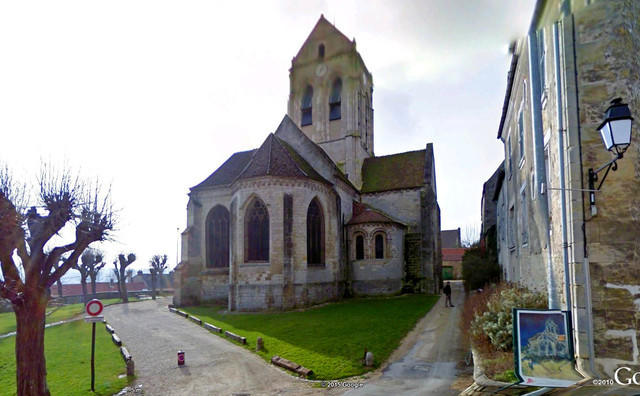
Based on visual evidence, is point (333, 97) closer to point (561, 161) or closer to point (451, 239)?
point (561, 161)

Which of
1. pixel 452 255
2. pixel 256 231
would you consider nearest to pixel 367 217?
pixel 256 231

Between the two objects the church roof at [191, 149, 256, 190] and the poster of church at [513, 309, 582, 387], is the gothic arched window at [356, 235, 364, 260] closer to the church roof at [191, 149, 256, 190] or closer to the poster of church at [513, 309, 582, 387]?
the church roof at [191, 149, 256, 190]

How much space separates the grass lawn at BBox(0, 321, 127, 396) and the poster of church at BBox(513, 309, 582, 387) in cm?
872

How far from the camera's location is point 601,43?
270 inches

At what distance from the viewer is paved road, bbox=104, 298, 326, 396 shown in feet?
29.2

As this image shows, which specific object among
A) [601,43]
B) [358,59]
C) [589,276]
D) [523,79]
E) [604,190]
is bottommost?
[589,276]

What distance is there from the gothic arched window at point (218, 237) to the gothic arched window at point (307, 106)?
11970 millimetres

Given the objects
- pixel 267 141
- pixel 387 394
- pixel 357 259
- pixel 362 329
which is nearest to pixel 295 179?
Answer: pixel 267 141

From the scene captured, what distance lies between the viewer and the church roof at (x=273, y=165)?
2170cm

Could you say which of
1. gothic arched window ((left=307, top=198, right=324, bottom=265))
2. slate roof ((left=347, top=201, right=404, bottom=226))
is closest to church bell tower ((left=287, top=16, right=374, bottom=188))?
slate roof ((left=347, top=201, right=404, bottom=226))

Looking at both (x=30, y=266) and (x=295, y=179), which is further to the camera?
(x=295, y=179)

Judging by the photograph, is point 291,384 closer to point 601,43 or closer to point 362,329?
point 362,329

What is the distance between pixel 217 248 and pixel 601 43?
23441 mm

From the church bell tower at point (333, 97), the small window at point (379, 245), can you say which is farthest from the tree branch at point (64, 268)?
the church bell tower at point (333, 97)
